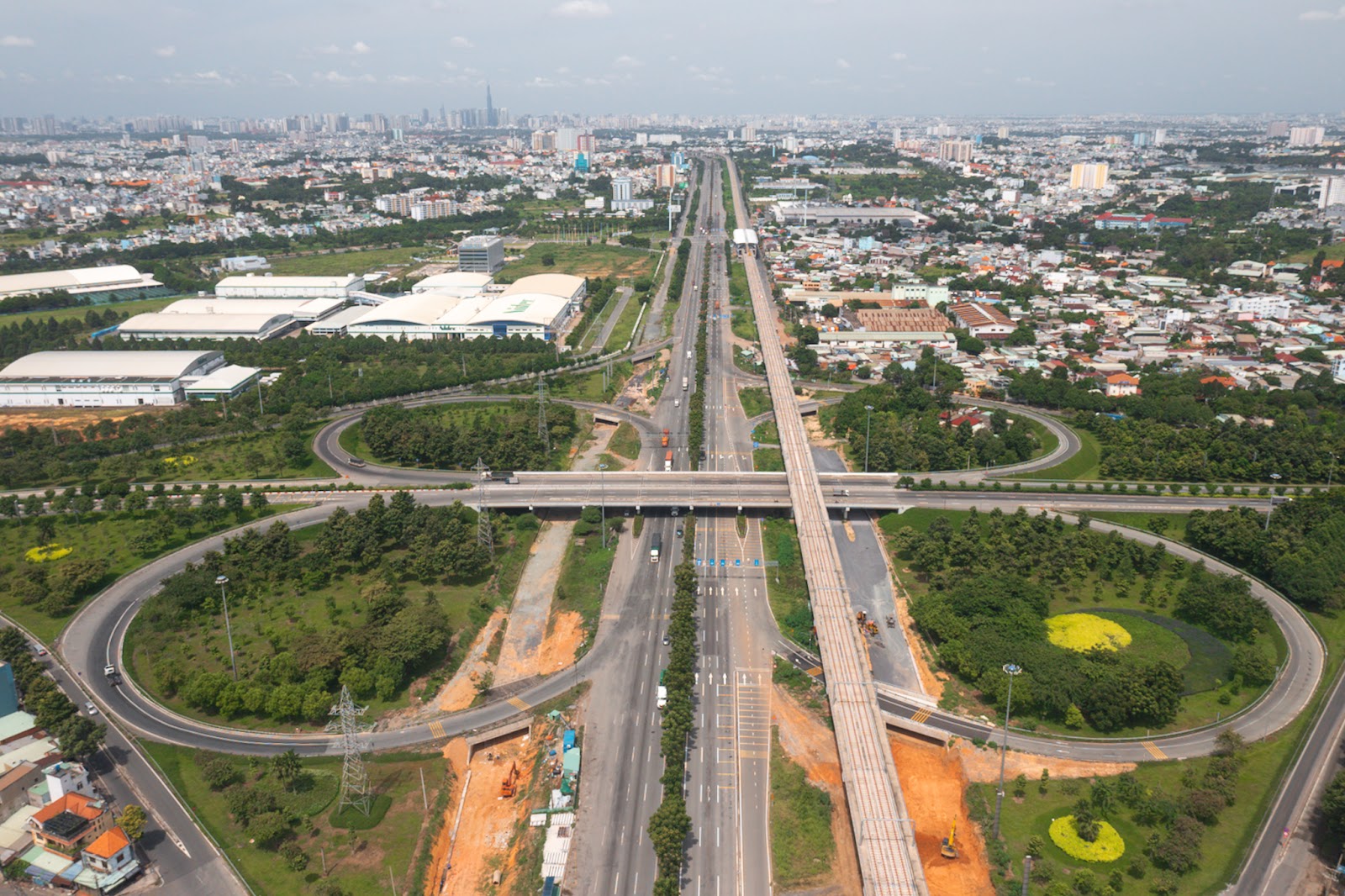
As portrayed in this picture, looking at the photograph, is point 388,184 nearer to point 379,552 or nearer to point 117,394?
point 117,394

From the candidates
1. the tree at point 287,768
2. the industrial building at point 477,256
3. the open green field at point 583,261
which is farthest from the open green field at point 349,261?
the tree at point 287,768

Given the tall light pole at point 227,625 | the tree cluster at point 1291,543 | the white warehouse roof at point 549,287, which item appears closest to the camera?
the tall light pole at point 227,625

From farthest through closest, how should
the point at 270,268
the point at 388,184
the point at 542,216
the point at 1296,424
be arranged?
the point at 388,184 < the point at 542,216 < the point at 270,268 < the point at 1296,424

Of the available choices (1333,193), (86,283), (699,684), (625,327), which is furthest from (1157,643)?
(1333,193)

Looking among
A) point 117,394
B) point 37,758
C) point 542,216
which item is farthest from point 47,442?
point 542,216

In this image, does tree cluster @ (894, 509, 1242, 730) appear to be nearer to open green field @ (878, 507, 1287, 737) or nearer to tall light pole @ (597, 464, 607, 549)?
open green field @ (878, 507, 1287, 737)

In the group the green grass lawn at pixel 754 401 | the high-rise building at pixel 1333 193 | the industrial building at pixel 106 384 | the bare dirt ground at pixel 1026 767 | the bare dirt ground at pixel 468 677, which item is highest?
the high-rise building at pixel 1333 193

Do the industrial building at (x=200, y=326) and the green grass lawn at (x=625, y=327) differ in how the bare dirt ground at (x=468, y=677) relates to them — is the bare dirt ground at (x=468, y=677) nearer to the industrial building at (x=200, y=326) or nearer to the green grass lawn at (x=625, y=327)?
the green grass lawn at (x=625, y=327)
